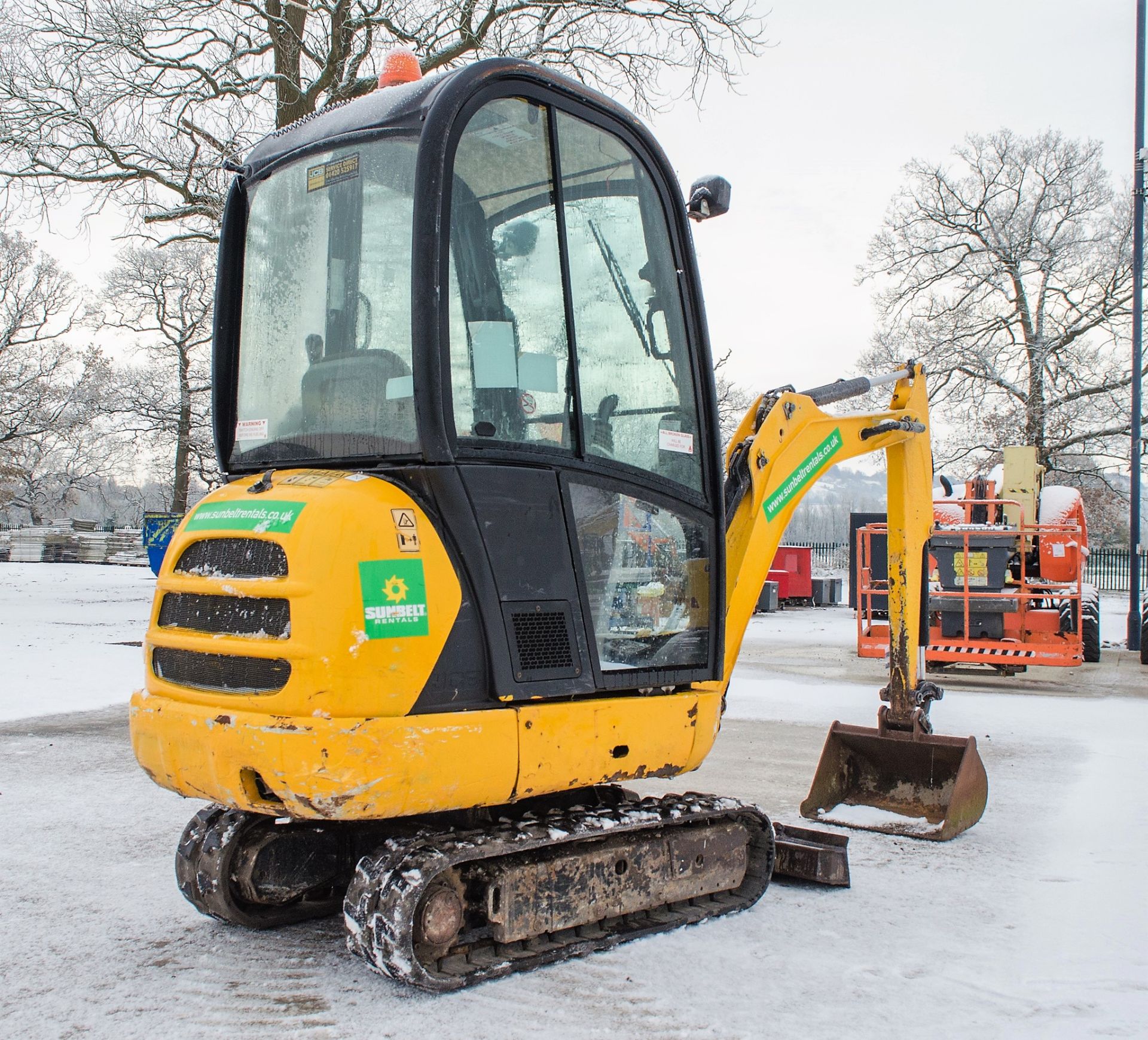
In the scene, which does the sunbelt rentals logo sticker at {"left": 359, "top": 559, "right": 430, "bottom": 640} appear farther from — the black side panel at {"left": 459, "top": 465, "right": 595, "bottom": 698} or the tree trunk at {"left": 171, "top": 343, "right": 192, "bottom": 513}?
the tree trunk at {"left": 171, "top": 343, "right": 192, "bottom": 513}

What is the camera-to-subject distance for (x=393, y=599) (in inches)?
127

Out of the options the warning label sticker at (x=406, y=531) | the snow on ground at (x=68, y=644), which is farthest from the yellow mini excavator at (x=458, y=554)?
the snow on ground at (x=68, y=644)

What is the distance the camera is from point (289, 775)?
313 centimetres

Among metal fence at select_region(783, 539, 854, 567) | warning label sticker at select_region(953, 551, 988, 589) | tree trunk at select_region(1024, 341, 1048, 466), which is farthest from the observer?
metal fence at select_region(783, 539, 854, 567)

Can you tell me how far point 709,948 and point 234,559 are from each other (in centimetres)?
209

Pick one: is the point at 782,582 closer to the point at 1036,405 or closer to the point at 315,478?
the point at 1036,405

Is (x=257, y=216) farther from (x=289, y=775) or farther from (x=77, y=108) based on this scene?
(x=77, y=108)

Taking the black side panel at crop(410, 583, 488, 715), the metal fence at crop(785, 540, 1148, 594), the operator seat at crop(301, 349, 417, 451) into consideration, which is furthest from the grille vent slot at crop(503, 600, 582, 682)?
the metal fence at crop(785, 540, 1148, 594)

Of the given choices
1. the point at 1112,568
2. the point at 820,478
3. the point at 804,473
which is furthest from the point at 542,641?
the point at 1112,568

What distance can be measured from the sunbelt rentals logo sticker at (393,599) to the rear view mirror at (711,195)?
1.80 metres

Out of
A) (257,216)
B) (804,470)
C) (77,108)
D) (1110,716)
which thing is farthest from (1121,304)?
(257,216)

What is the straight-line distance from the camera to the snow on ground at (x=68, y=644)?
31.9 ft

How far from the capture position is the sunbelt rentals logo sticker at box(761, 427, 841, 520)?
15.6ft

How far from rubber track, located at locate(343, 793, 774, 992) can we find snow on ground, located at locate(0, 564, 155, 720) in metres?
6.50
